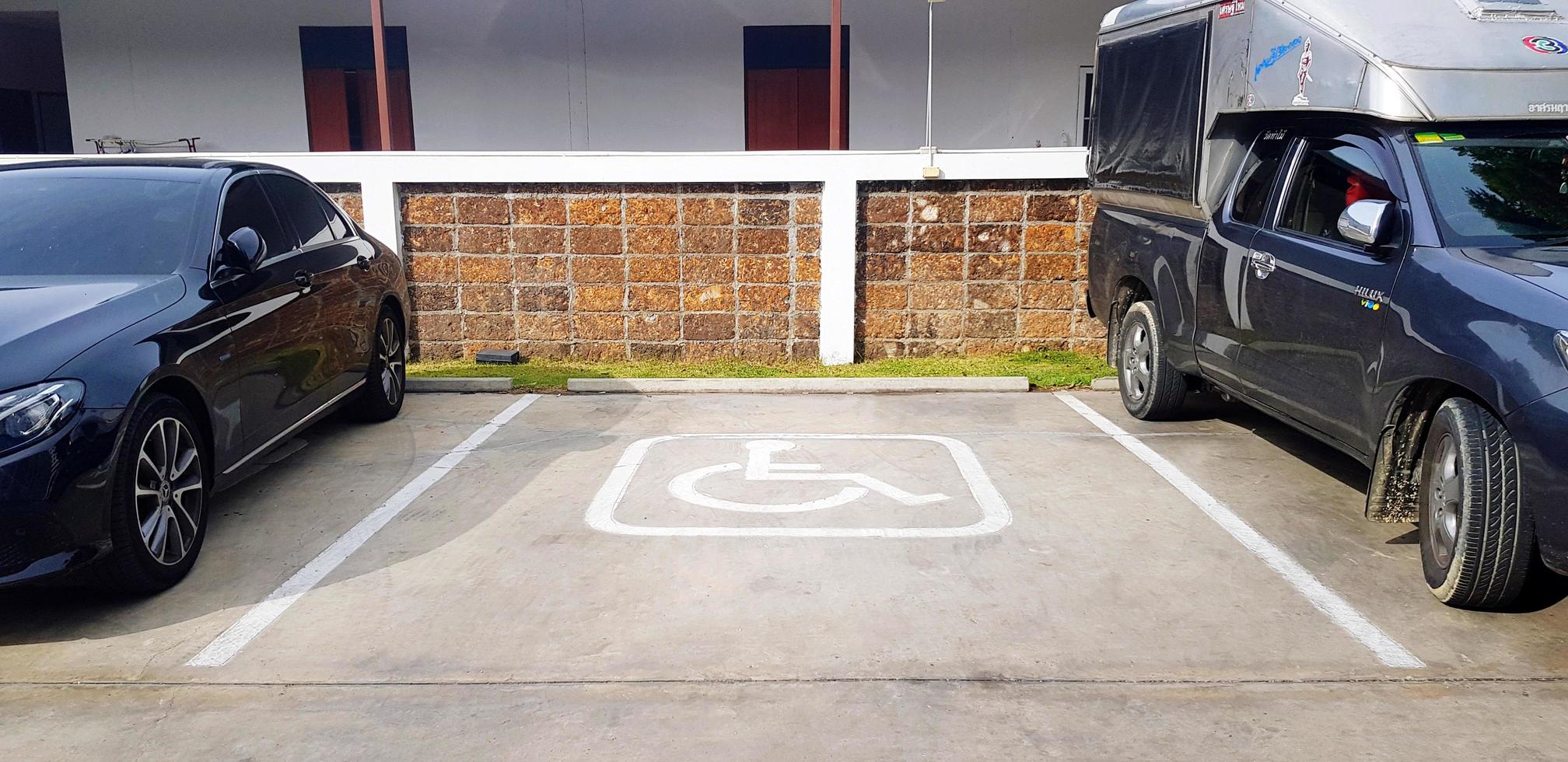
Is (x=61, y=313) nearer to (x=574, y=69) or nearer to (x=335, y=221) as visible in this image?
(x=335, y=221)

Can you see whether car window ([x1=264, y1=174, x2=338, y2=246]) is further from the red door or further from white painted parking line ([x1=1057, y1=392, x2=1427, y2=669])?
the red door

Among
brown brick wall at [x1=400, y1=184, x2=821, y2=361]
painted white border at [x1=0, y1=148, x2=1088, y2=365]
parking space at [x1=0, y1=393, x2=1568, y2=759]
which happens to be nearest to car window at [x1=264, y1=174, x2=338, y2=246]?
parking space at [x1=0, y1=393, x2=1568, y2=759]

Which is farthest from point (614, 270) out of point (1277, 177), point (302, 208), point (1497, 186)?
point (1497, 186)

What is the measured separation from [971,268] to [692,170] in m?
2.44

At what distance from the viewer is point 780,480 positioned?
20.2ft

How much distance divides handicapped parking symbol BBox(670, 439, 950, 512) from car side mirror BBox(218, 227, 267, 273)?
2323 mm

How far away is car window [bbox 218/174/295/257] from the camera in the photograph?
5723mm

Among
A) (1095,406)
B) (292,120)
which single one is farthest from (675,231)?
(292,120)

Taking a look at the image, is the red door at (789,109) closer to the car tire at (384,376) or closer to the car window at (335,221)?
the car tire at (384,376)

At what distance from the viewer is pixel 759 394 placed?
28.1 feet

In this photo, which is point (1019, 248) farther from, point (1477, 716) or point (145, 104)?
point (145, 104)

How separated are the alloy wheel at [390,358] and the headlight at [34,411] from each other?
3.20 metres

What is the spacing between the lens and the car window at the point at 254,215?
5723mm

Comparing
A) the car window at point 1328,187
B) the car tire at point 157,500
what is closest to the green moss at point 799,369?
the car window at point 1328,187
